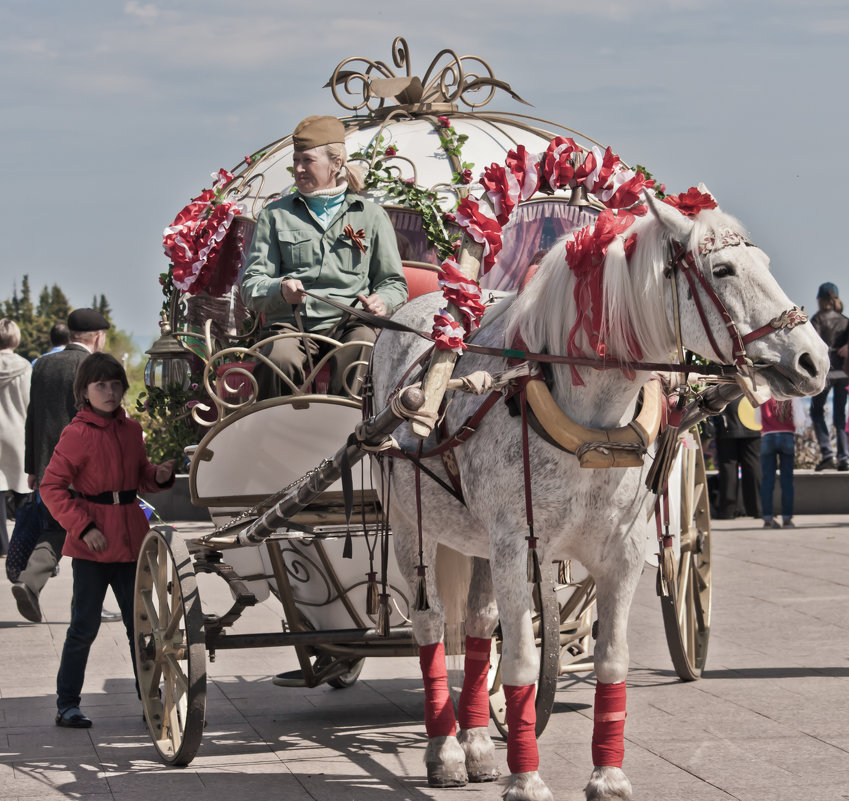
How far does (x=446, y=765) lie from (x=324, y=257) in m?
2.39

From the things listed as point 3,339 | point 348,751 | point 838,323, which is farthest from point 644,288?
point 838,323

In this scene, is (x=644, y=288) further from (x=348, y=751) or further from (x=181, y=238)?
(x=181, y=238)

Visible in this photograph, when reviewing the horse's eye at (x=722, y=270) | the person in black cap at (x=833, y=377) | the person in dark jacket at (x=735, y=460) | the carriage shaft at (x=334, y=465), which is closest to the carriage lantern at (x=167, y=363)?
the carriage shaft at (x=334, y=465)

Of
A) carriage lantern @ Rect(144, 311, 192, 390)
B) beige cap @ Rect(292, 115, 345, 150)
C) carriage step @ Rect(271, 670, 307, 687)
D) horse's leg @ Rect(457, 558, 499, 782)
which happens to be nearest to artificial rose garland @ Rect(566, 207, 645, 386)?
horse's leg @ Rect(457, 558, 499, 782)

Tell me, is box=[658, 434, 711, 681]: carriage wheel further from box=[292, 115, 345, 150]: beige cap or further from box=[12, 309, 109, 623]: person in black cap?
box=[12, 309, 109, 623]: person in black cap

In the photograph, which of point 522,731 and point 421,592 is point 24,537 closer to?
point 421,592

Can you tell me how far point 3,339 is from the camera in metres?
12.3

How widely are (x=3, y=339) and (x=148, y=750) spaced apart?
6.90 meters

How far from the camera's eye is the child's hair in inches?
260

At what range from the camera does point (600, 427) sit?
4773mm

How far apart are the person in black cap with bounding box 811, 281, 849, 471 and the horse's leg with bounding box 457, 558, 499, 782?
10.1 m

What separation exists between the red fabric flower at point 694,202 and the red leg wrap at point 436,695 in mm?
2138

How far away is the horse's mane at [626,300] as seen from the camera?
451cm

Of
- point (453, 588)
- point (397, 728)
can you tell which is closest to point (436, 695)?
point (453, 588)
